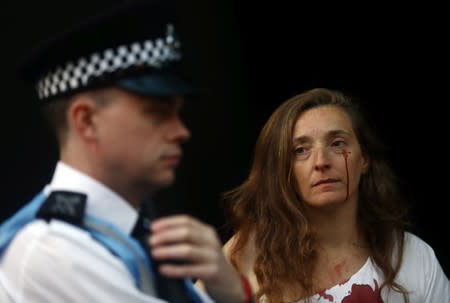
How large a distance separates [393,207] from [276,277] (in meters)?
0.61

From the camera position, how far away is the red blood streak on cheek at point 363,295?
8.64 ft

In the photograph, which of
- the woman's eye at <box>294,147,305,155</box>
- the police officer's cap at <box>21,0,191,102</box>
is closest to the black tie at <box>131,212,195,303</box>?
the police officer's cap at <box>21,0,191,102</box>

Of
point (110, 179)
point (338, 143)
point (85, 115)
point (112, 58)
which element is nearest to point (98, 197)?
point (110, 179)

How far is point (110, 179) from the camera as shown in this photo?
1.60 meters

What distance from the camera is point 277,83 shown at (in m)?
3.99

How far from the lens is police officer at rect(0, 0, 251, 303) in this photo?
150cm

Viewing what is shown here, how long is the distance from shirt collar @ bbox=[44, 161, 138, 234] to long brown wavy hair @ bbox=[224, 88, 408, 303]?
3.96ft

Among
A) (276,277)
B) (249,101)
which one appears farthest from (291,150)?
(249,101)

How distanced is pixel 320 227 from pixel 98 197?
1390 mm

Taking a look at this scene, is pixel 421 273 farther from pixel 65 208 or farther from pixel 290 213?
pixel 65 208

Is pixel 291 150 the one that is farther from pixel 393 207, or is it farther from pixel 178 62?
pixel 178 62

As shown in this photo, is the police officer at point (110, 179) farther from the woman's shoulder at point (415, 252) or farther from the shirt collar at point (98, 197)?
the woman's shoulder at point (415, 252)

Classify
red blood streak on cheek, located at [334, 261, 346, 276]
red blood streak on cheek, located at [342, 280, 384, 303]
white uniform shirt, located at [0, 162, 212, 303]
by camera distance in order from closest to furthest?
1. white uniform shirt, located at [0, 162, 212, 303]
2. red blood streak on cheek, located at [342, 280, 384, 303]
3. red blood streak on cheek, located at [334, 261, 346, 276]

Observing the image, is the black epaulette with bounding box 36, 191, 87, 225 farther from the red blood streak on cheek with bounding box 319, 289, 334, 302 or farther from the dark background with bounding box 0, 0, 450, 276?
the red blood streak on cheek with bounding box 319, 289, 334, 302
